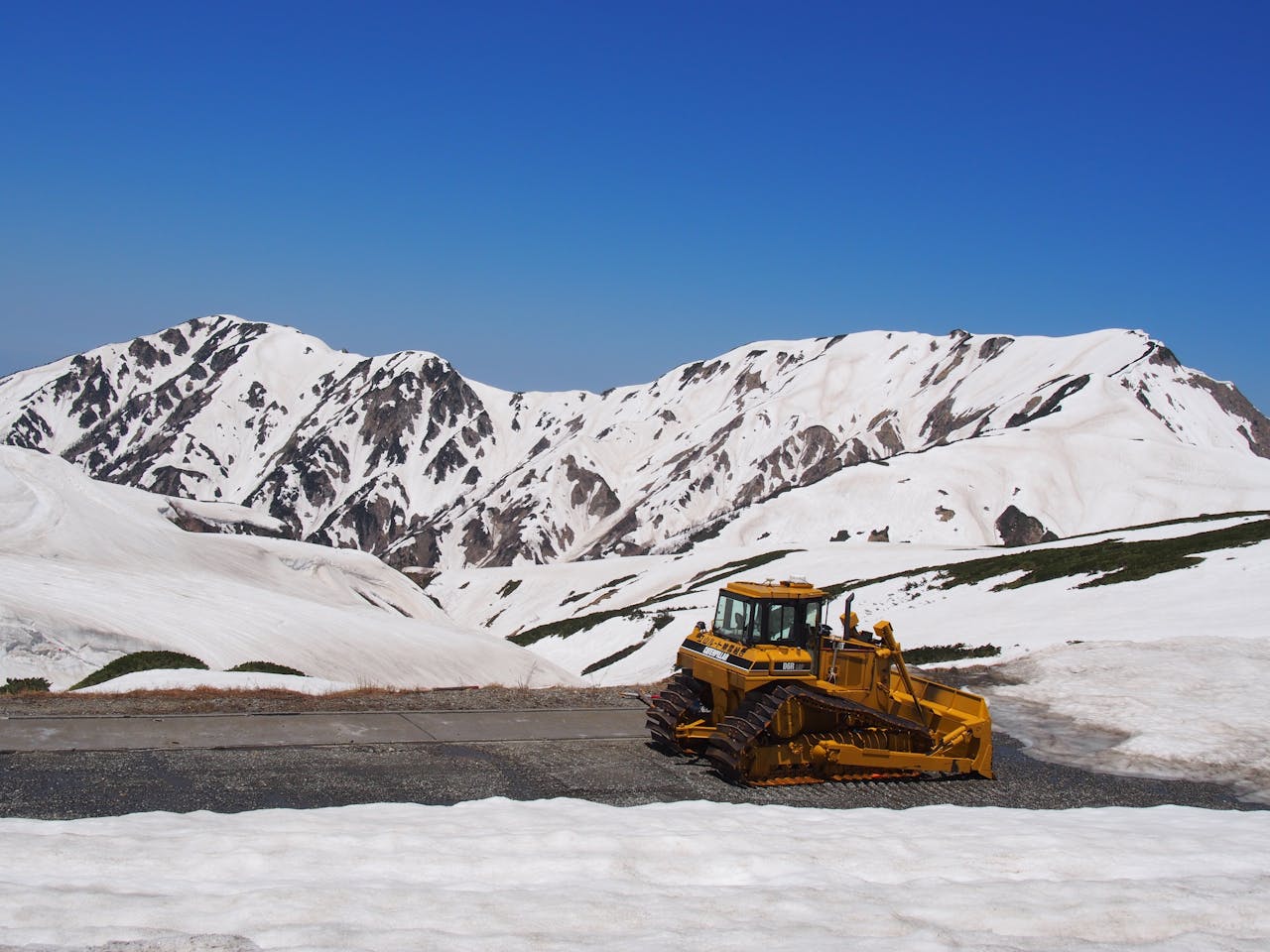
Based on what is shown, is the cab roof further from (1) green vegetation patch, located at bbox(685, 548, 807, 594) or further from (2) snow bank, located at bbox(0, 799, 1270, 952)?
(1) green vegetation patch, located at bbox(685, 548, 807, 594)

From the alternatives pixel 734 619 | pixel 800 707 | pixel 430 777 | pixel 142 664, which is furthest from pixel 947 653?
pixel 142 664

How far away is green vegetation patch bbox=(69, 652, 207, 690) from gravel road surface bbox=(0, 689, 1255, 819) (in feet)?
16.0

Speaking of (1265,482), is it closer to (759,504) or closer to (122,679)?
(759,504)

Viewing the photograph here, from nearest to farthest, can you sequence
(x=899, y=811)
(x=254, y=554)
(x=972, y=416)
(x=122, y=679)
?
(x=899, y=811), (x=122, y=679), (x=254, y=554), (x=972, y=416)

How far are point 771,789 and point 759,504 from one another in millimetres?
121072

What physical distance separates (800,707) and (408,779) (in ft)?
19.5

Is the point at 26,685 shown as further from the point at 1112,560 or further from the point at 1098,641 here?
the point at 1112,560

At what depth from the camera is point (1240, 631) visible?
2777 cm

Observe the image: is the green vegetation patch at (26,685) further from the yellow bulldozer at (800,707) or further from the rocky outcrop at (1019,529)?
the rocky outcrop at (1019,529)

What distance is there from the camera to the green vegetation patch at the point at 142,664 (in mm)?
23125

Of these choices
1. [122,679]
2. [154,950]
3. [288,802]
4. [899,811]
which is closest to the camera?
[154,950]

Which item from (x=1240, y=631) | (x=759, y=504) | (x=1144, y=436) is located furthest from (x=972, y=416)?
(x=1240, y=631)

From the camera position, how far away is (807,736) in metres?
15.7

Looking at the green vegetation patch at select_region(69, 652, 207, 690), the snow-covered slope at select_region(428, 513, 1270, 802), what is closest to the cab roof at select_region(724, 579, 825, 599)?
the snow-covered slope at select_region(428, 513, 1270, 802)
